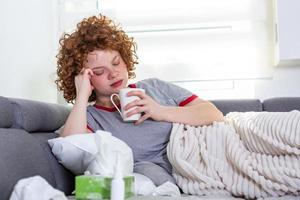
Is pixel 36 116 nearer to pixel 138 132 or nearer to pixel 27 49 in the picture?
pixel 138 132

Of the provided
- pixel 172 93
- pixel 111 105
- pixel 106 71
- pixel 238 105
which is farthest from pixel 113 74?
pixel 238 105

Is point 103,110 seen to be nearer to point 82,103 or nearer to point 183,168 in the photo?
point 82,103

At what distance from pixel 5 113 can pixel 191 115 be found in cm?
61

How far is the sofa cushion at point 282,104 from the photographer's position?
72.9 inches

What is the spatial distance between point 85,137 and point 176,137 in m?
0.33

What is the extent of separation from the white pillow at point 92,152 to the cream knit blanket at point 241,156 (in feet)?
0.70

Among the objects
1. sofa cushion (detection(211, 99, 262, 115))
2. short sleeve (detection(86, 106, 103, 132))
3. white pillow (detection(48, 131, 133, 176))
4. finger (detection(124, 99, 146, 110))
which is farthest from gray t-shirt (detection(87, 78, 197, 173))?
sofa cushion (detection(211, 99, 262, 115))

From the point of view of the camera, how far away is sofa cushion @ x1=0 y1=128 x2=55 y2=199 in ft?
3.31

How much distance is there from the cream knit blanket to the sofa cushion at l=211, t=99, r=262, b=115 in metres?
0.44

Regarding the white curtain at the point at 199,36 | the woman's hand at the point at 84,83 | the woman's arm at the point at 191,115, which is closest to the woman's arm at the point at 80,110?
the woman's hand at the point at 84,83

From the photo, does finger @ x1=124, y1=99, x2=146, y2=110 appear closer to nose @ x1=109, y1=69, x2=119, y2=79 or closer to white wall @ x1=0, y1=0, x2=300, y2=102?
nose @ x1=109, y1=69, x2=119, y2=79

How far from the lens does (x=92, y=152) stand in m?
1.18

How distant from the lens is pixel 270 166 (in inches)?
48.8

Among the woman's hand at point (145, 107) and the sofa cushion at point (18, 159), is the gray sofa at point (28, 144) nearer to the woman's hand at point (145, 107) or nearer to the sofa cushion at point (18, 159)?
the sofa cushion at point (18, 159)
